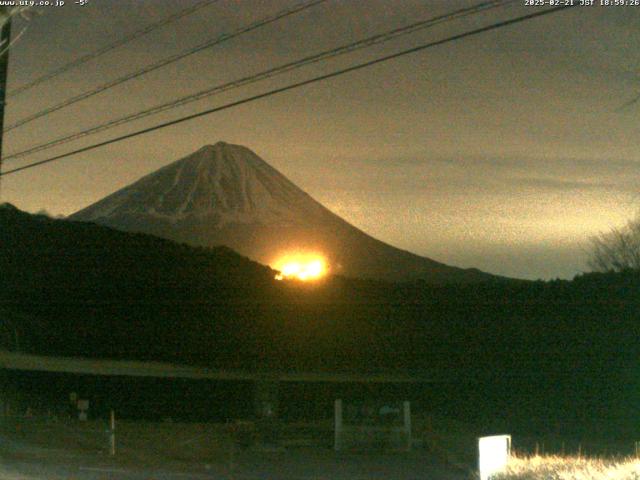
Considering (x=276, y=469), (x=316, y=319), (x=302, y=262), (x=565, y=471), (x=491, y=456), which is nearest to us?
(x=565, y=471)

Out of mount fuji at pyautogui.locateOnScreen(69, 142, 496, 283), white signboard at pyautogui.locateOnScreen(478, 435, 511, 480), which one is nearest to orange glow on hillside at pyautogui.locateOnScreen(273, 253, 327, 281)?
mount fuji at pyautogui.locateOnScreen(69, 142, 496, 283)

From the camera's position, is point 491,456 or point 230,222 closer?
point 491,456

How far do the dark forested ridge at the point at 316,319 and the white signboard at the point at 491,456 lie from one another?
52.3ft

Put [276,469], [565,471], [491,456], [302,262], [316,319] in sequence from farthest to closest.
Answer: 1. [302,262]
2. [316,319]
3. [276,469]
4. [491,456]
5. [565,471]

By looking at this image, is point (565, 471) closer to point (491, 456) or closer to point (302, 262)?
point (491, 456)

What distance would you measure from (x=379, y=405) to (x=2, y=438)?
838 centimetres

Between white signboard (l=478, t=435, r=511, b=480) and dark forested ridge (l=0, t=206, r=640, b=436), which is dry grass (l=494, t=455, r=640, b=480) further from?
dark forested ridge (l=0, t=206, r=640, b=436)

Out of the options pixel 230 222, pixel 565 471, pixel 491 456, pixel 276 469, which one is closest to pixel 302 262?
pixel 230 222

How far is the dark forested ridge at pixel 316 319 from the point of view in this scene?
28.8 meters

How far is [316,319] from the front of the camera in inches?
1380

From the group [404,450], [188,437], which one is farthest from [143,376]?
[404,450]

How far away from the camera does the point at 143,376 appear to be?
27.6m

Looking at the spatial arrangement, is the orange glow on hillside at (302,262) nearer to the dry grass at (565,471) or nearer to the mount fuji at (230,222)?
the mount fuji at (230,222)

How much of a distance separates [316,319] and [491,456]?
25.0 metres
